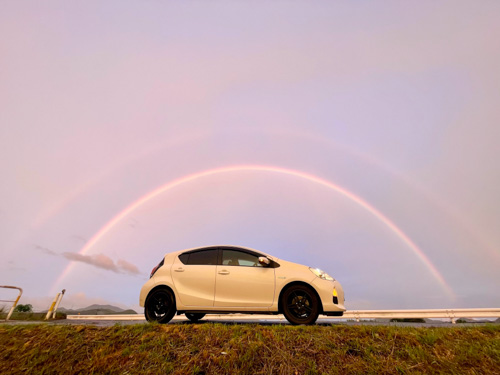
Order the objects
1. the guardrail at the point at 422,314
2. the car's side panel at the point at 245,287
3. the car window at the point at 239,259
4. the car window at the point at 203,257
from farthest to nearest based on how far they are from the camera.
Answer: the guardrail at the point at 422,314
the car window at the point at 203,257
the car window at the point at 239,259
the car's side panel at the point at 245,287

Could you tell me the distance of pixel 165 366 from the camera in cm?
543

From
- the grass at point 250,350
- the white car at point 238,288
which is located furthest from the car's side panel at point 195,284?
the grass at point 250,350

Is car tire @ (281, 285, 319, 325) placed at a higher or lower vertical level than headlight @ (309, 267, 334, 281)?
lower

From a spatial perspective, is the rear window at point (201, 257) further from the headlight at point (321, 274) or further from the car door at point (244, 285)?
the headlight at point (321, 274)

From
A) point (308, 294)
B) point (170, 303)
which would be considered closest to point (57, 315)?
point (170, 303)

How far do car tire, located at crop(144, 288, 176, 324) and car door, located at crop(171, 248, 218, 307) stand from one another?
32cm

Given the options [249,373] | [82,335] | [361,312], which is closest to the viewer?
[249,373]

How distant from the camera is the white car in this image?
7.38 meters

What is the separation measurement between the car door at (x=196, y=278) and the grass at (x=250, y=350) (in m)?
0.98

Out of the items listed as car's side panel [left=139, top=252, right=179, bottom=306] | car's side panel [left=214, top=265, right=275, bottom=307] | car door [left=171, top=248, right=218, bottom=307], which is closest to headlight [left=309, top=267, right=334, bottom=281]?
car's side panel [left=214, top=265, right=275, bottom=307]

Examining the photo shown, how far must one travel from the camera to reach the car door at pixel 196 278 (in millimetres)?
7680

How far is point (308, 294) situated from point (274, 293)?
81 centimetres

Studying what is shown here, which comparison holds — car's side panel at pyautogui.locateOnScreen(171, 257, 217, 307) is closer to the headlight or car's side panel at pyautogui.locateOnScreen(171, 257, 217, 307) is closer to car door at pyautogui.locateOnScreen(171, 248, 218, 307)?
car door at pyautogui.locateOnScreen(171, 248, 218, 307)

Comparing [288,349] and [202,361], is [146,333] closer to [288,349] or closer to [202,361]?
[202,361]
